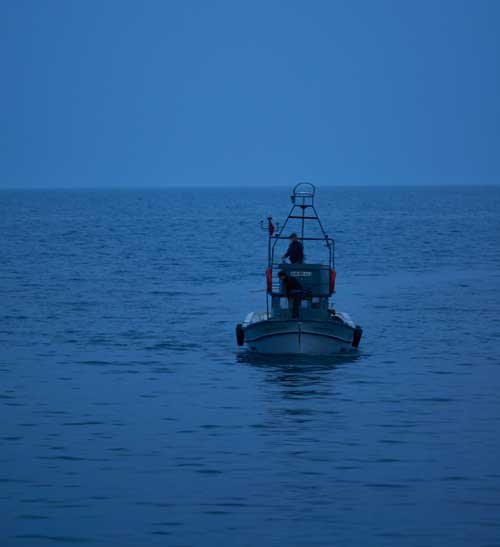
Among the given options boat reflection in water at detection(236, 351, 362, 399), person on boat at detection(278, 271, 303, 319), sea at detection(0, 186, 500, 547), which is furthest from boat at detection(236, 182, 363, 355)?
sea at detection(0, 186, 500, 547)

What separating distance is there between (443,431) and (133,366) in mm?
9071

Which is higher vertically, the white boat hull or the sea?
the white boat hull

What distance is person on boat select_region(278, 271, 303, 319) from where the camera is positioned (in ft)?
88.1

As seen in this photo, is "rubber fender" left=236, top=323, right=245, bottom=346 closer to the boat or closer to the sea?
the boat

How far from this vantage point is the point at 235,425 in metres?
20.0

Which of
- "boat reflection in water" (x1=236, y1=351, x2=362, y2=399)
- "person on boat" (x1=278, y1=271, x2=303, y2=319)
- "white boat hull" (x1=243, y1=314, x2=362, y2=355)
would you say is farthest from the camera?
"person on boat" (x1=278, y1=271, x2=303, y2=319)

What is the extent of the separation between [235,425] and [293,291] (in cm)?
737

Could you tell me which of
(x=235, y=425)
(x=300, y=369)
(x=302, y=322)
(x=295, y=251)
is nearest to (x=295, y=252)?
(x=295, y=251)

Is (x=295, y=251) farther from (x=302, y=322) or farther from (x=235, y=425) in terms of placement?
(x=235, y=425)

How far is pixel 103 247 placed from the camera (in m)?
72.6

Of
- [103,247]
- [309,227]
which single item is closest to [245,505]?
[103,247]

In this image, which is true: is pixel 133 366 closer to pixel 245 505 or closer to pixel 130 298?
pixel 245 505

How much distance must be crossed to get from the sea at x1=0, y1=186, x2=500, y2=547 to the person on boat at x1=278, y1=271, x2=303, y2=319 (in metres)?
1.21

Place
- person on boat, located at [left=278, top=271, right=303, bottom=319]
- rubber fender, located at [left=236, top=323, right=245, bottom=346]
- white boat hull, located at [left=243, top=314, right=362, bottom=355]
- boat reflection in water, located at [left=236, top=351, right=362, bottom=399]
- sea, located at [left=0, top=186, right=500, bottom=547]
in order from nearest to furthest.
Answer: sea, located at [left=0, top=186, right=500, bottom=547] → boat reflection in water, located at [left=236, top=351, right=362, bottom=399] → white boat hull, located at [left=243, top=314, right=362, bottom=355] → person on boat, located at [left=278, top=271, right=303, bottom=319] → rubber fender, located at [left=236, top=323, right=245, bottom=346]
